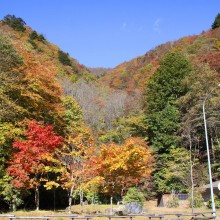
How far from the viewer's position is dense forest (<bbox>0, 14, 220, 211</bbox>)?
2255 cm

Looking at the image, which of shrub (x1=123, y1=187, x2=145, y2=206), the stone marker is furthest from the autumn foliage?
shrub (x1=123, y1=187, x2=145, y2=206)

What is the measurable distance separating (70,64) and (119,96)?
18183mm

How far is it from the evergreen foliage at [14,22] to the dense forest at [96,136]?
27.7 m

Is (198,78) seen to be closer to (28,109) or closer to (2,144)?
(28,109)

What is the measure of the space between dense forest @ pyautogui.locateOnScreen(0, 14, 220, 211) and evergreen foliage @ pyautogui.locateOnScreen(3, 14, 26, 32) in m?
27.7

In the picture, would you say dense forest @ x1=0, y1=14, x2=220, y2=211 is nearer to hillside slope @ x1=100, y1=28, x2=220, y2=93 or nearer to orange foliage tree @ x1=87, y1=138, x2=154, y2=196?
orange foliage tree @ x1=87, y1=138, x2=154, y2=196

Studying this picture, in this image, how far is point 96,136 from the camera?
4703cm

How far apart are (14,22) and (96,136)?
3551cm

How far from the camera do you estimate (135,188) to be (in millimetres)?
31859

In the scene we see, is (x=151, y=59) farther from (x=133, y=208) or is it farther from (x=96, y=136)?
(x=133, y=208)

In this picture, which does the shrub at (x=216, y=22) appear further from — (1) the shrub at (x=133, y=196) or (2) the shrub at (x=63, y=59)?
(1) the shrub at (x=133, y=196)

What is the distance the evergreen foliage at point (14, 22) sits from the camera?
66.4 metres

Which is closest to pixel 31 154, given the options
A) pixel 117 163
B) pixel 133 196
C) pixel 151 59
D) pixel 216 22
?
pixel 117 163

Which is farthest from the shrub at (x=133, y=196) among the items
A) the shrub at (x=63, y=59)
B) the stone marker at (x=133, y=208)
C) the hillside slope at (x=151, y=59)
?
the shrub at (x=63, y=59)
